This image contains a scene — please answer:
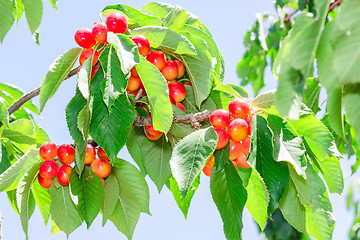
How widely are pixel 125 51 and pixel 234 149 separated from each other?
33 cm

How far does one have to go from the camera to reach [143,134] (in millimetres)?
1248

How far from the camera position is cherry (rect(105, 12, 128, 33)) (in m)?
1.06

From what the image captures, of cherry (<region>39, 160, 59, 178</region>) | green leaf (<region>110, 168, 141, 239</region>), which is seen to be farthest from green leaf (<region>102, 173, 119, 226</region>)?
cherry (<region>39, 160, 59, 178</region>)

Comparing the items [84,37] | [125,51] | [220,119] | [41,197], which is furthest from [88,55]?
[41,197]

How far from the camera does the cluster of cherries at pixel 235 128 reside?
0.93 meters

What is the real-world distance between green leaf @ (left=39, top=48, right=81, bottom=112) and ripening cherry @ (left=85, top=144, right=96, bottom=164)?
160 millimetres

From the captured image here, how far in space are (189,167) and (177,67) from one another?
0.40 m

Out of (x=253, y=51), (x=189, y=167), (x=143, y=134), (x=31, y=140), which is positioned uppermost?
(x=189, y=167)

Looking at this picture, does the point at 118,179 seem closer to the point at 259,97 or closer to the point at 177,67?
the point at 177,67

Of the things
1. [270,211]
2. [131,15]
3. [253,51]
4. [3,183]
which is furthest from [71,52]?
[253,51]

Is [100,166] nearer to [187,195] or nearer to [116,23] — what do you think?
[187,195]

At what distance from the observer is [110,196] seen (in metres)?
1.20

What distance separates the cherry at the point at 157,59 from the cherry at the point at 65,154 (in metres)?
0.33

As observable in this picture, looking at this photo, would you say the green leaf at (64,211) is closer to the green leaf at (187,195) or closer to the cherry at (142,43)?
the green leaf at (187,195)
